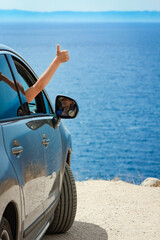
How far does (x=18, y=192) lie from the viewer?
2955 mm

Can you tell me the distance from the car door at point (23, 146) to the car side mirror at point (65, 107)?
1.98 ft

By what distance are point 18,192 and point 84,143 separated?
48.2 m

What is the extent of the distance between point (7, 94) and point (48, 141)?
0.68 m

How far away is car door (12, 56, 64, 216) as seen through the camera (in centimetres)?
381

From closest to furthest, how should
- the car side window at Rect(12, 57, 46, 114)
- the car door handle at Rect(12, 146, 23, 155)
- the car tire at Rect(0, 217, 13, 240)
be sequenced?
the car tire at Rect(0, 217, 13, 240)
the car door handle at Rect(12, 146, 23, 155)
the car side window at Rect(12, 57, 46, 114)

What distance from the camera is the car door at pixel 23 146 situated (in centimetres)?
298

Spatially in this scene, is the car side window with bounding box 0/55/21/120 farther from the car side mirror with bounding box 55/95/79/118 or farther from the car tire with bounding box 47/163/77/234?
the car tire with bounding box 47/163/77/234

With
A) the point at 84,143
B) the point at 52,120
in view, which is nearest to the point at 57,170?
the point at 52,120

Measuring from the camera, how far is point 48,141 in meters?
3.88

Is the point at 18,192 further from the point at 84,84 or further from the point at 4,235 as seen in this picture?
the point at 84,84

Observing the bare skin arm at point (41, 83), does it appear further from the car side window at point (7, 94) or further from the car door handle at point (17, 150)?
the car door handle at point (17, 150)

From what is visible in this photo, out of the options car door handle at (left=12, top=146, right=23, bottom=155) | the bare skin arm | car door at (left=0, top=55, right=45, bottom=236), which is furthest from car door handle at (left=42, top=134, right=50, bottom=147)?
car door handle at (left=12, top=146, right=23, bottom=155)

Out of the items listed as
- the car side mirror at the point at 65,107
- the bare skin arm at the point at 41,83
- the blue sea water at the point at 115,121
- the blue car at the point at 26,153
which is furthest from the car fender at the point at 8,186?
the blue sea water at the point at 115,121

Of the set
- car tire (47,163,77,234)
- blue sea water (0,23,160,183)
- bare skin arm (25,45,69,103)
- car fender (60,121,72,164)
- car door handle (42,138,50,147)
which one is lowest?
blue sea water (0,23,160,183)
